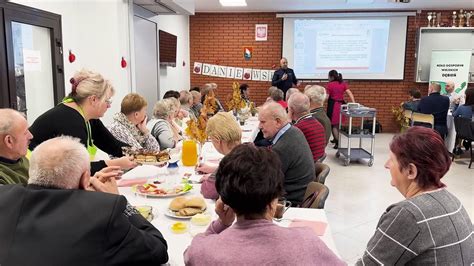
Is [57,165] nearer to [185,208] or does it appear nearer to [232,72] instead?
[185,208]

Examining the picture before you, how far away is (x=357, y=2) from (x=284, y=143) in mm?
6164

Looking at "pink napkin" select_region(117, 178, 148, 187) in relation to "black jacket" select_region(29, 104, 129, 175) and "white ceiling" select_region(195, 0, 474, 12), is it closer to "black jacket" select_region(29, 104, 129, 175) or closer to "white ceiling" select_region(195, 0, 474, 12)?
"black jacket" select_region(29, 104, 129, 175)

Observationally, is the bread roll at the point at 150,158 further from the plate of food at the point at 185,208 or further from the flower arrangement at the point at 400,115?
the flower arrangement at the point at 400,115

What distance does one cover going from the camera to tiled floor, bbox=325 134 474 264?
365 centimetres

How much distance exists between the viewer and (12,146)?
194cm

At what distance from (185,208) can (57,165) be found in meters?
0.82

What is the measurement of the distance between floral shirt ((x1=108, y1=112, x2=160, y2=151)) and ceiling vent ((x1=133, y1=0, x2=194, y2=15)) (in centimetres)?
285

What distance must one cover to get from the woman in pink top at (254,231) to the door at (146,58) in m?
5.20

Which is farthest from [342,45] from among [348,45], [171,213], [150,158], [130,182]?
[171,213]

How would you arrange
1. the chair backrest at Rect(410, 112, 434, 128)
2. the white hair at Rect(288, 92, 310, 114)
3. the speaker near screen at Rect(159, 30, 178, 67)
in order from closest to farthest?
the white hair at Rect(288, 92, 310, 114)
the chair backrest at Rect(410, 112, 434, 128)
the speaker near screen at Rect(159, 30, 178, 67)

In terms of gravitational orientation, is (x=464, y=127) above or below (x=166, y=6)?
below

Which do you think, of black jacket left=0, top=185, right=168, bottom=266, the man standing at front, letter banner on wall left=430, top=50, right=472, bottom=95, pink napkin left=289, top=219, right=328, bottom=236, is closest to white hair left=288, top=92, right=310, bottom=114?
pink napkin left=289, top=219, right=328, bottom=236

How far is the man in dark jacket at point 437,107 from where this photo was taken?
686 centimetres

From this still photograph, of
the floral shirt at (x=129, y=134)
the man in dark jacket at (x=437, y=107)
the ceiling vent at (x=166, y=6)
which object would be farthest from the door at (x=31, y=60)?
the man in dark jacket at (x=437, y=107)
